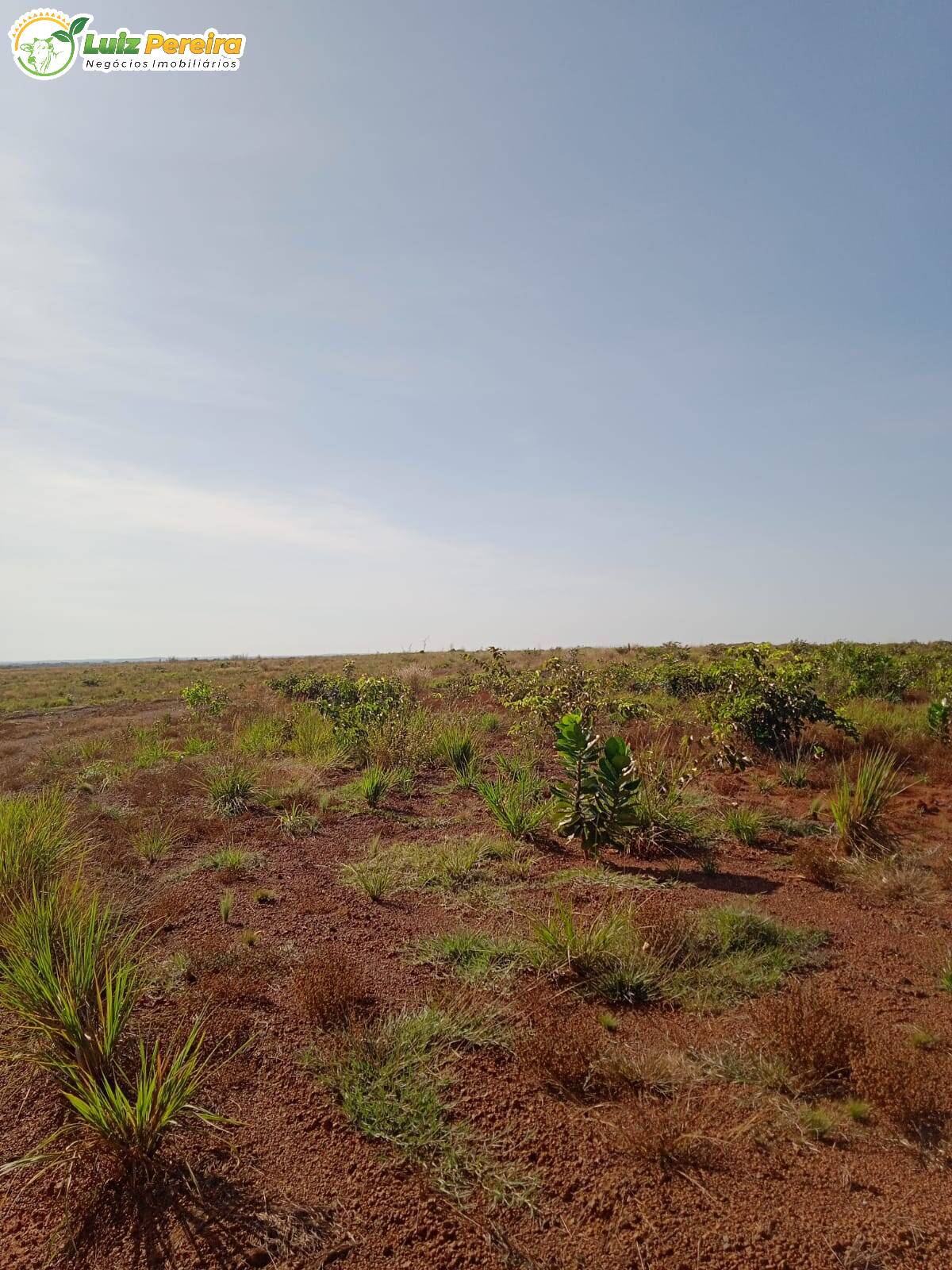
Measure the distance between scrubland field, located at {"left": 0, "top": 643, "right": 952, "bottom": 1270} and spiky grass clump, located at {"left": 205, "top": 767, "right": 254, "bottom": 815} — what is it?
0.06 meters

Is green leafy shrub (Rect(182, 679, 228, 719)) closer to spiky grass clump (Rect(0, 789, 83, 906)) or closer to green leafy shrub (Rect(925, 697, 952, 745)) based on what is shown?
spiky grass clump (Rect(0, 789, 83, 906))

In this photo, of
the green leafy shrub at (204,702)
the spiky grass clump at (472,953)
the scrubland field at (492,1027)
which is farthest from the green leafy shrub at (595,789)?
the green leafy shrub at (204,702)

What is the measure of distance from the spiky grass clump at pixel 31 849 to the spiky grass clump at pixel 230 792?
1591 millimetres

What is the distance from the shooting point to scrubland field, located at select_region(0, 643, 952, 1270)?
Answer: 6.95ft

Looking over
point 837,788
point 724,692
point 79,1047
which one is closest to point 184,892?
point 79,1047

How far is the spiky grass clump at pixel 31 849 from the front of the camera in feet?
14.1

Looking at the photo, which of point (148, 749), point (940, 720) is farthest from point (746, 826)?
point (148, 749)

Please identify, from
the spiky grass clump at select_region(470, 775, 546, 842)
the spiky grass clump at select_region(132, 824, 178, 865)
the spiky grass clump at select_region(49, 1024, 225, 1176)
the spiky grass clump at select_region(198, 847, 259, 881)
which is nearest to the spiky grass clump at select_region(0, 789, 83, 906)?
the spiky grass clump at select_region(132, 824, 178, 865)

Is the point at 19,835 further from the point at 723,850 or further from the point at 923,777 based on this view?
the point at 923,777

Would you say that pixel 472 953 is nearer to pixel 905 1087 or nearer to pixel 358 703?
pixel 905 1087

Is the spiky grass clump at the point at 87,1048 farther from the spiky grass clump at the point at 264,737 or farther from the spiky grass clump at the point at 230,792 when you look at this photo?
the spiky grass clump at the point at 264,737

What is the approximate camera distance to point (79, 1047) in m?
2.57

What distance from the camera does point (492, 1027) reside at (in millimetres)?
3082

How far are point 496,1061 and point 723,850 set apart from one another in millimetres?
3395
